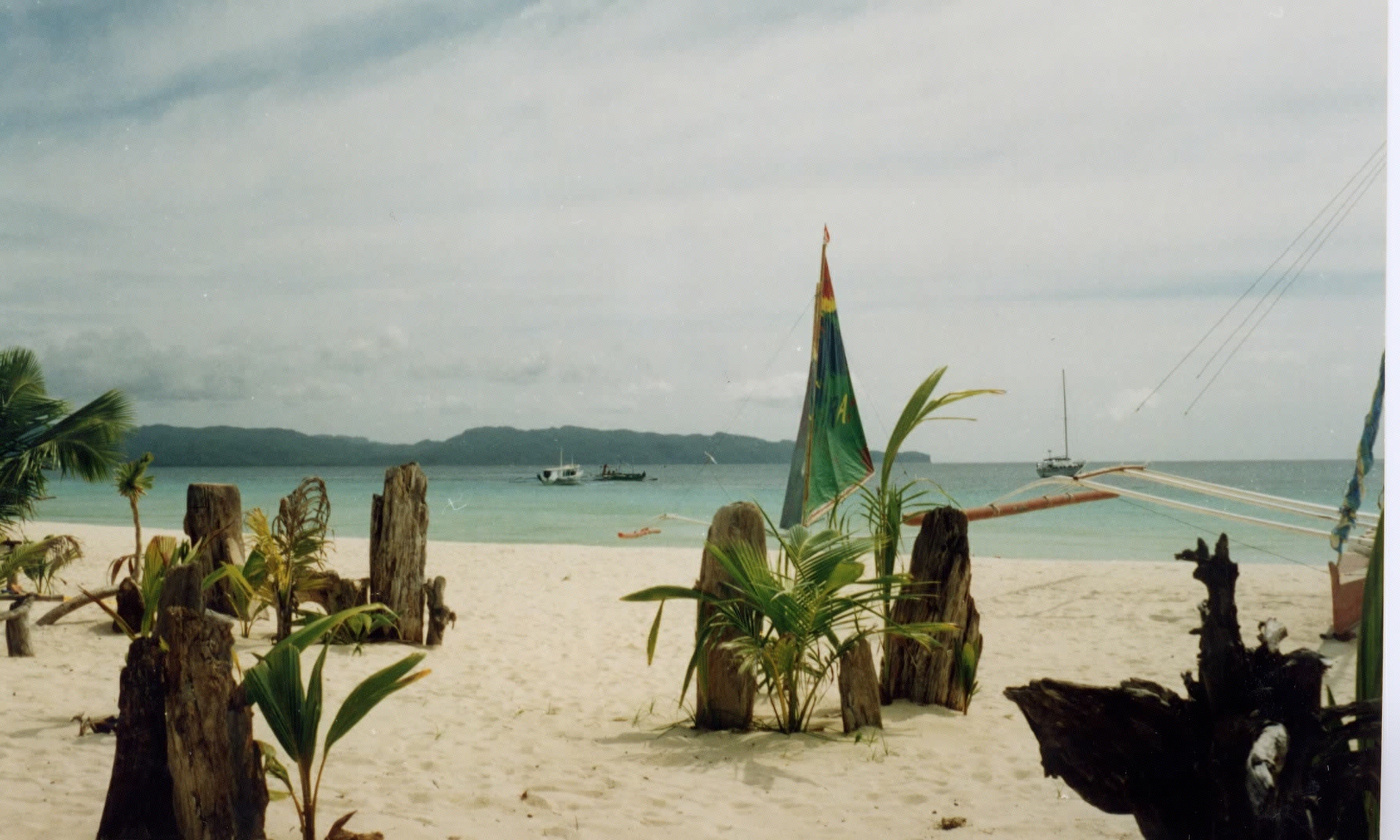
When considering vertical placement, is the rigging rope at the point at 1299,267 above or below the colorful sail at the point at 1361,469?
above

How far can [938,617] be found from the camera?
3.08 m

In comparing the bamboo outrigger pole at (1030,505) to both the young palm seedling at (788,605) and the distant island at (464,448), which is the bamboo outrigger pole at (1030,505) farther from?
the young palm seedling at (788,605)

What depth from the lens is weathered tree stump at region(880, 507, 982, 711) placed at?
306cm

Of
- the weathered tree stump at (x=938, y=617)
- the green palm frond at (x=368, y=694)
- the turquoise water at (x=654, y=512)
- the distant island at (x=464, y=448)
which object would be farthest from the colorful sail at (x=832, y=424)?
the green palm frond at (x=368, y=694)

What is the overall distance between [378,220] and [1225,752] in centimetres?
378

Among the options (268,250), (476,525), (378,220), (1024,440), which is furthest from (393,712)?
(476,525)

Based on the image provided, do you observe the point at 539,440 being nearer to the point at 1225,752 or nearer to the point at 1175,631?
the point at 1175,631

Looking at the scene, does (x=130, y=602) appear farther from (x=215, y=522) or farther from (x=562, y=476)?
(x=562, y=476)

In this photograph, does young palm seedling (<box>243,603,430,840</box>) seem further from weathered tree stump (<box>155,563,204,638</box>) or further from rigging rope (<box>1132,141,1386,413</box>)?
rigging rope (<box>1132,141,1386,413</box>)

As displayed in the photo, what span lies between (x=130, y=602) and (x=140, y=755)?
249 cm

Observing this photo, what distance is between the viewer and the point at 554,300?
510 centimetres

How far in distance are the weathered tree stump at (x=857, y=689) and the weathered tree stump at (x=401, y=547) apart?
2.18m

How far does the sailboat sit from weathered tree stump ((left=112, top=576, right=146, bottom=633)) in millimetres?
3998

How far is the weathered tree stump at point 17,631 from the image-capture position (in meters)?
3.78
